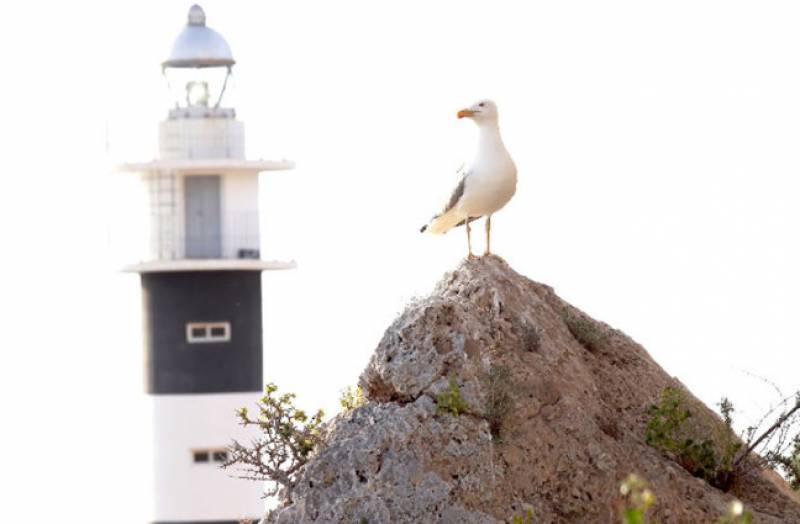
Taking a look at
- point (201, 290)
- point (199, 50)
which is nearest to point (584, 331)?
point (201, 290)

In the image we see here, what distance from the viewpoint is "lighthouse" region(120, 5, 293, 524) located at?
3878cm

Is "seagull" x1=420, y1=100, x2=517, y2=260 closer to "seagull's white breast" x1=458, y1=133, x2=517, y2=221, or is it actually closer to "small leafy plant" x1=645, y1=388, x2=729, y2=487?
"seagull's white breast" x1=458, y1=133, x2=517, y2=221

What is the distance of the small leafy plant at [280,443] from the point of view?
34.0 feet

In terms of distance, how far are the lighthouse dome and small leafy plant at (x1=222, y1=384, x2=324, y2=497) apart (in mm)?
29044

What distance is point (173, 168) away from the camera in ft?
132

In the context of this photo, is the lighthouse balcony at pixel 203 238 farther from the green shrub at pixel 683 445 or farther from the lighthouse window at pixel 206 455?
the green shrub at pixel 683 445

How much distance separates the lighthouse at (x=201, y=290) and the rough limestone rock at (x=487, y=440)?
26.9m

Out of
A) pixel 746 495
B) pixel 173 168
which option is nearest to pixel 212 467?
pixel 173 168

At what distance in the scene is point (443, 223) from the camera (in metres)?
12.5

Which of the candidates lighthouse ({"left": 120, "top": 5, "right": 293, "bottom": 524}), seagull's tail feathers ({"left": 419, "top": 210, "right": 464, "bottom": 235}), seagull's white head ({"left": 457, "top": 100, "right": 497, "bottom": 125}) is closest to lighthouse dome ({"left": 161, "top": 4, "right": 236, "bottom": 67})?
lighthouse ({"left": 120, "top": 5, "right": 293, "bottom": 524})

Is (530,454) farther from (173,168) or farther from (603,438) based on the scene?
(173,168)

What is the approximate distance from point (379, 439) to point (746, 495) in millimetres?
2095

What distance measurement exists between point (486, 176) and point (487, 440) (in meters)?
1.96

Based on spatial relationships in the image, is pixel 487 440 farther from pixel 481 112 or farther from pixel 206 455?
pixel 206 455
